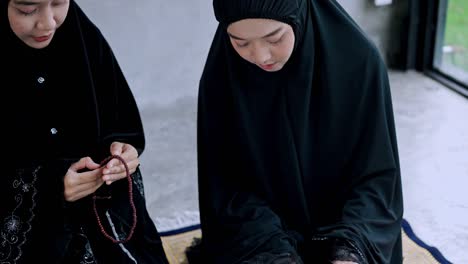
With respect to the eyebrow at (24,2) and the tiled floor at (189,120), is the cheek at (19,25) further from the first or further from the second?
the tiled floor at (189,120)

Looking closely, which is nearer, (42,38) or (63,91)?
(42,38)

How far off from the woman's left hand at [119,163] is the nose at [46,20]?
0.40 metres

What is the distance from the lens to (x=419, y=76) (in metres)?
4.25

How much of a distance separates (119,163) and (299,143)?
510 mm

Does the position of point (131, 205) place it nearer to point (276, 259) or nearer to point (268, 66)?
point (276, 259)

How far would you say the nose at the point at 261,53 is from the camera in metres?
1.60

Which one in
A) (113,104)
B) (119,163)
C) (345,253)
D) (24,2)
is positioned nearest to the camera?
(24,2)

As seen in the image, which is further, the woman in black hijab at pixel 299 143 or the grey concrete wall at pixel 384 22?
the grey concrete wall at pixel 384 22

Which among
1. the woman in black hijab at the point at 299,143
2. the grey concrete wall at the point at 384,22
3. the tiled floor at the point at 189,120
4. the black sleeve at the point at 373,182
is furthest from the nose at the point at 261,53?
the grey concrete wall at the point at 384,22

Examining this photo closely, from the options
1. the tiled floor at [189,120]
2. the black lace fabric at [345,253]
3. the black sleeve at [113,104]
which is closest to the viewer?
the black lace fabric at [345,253]

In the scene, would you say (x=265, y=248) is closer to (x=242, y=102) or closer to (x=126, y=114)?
(x=242, y=102)

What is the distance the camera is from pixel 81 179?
170 centimetres

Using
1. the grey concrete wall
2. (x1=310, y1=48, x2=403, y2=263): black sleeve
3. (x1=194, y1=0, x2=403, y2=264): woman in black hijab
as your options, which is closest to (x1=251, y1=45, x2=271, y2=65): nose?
(x1=194, y1=0, x2=403, y2=264): woman in black hijab

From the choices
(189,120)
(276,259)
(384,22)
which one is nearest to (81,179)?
(276,259)
